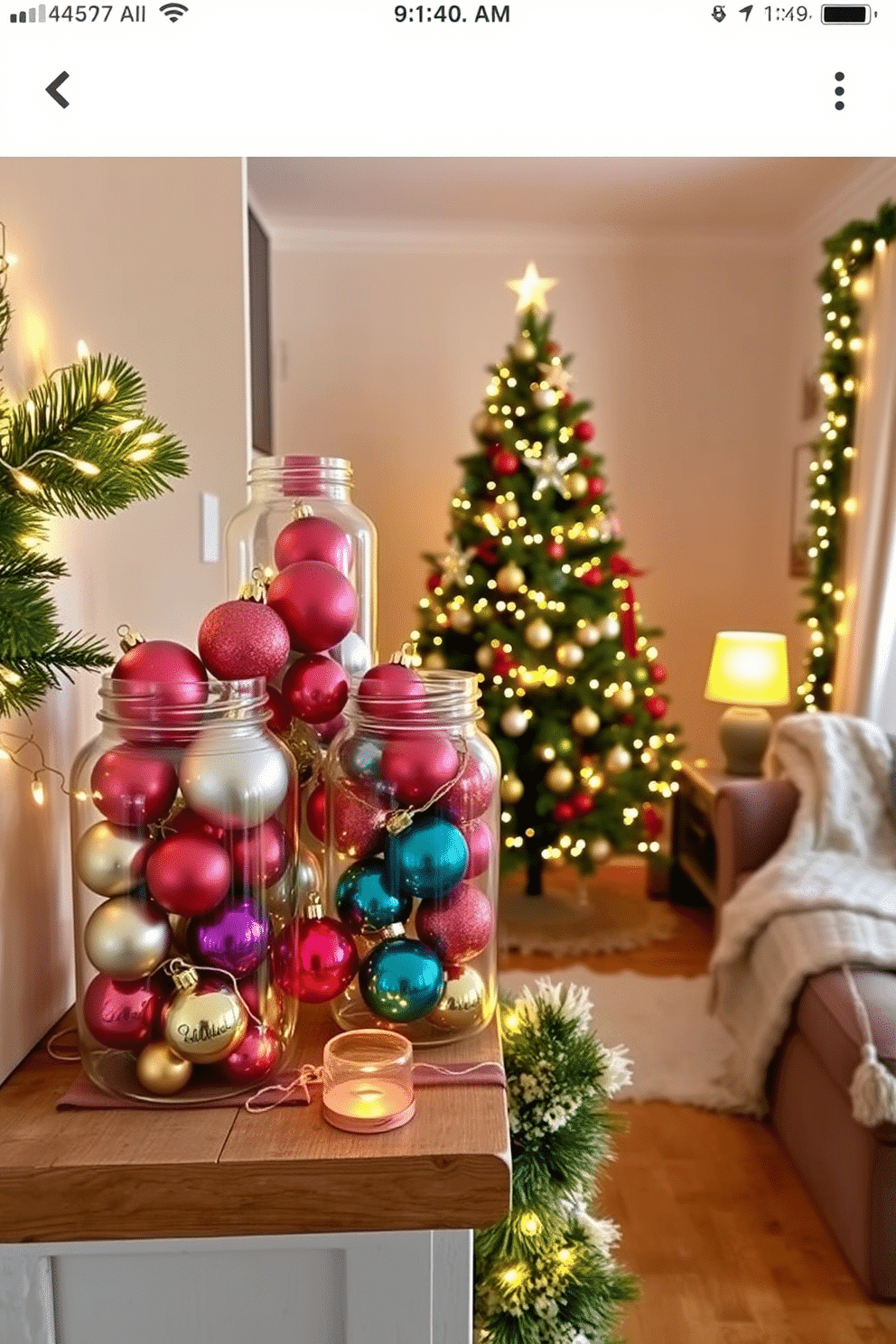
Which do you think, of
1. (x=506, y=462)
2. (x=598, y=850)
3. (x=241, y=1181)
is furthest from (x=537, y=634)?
(x=241, y=1181)

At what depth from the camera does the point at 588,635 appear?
3.47 metres

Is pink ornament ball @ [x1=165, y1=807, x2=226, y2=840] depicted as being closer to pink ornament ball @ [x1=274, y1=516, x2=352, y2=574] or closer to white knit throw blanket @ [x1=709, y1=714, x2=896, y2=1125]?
pink ornament ball @ [x1=274, y1=516, x2=352, y2=574]

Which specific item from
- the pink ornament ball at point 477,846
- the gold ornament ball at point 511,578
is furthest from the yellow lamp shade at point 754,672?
the pink ornament ball at point 477,846

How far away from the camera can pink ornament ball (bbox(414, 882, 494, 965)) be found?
88cm

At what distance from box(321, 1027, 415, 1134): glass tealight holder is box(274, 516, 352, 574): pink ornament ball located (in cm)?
41

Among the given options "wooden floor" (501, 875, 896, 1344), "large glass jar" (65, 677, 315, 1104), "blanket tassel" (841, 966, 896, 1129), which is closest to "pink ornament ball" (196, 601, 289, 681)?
"large glass jar" (65, 677, 315, 1104)

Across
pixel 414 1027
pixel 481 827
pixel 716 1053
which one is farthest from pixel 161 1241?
pixel 716 1053

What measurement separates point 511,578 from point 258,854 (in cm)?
270

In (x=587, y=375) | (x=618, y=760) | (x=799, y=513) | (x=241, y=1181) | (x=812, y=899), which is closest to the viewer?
(x=241, y=1181)

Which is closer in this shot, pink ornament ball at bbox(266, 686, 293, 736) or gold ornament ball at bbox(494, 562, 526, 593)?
pink ornament ball at bbox(266, 686, 293, 736)

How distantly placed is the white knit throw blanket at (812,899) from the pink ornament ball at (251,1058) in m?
1.39

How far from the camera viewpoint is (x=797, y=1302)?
6.03 ft

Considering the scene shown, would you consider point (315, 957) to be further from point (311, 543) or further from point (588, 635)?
point (588, 635)
